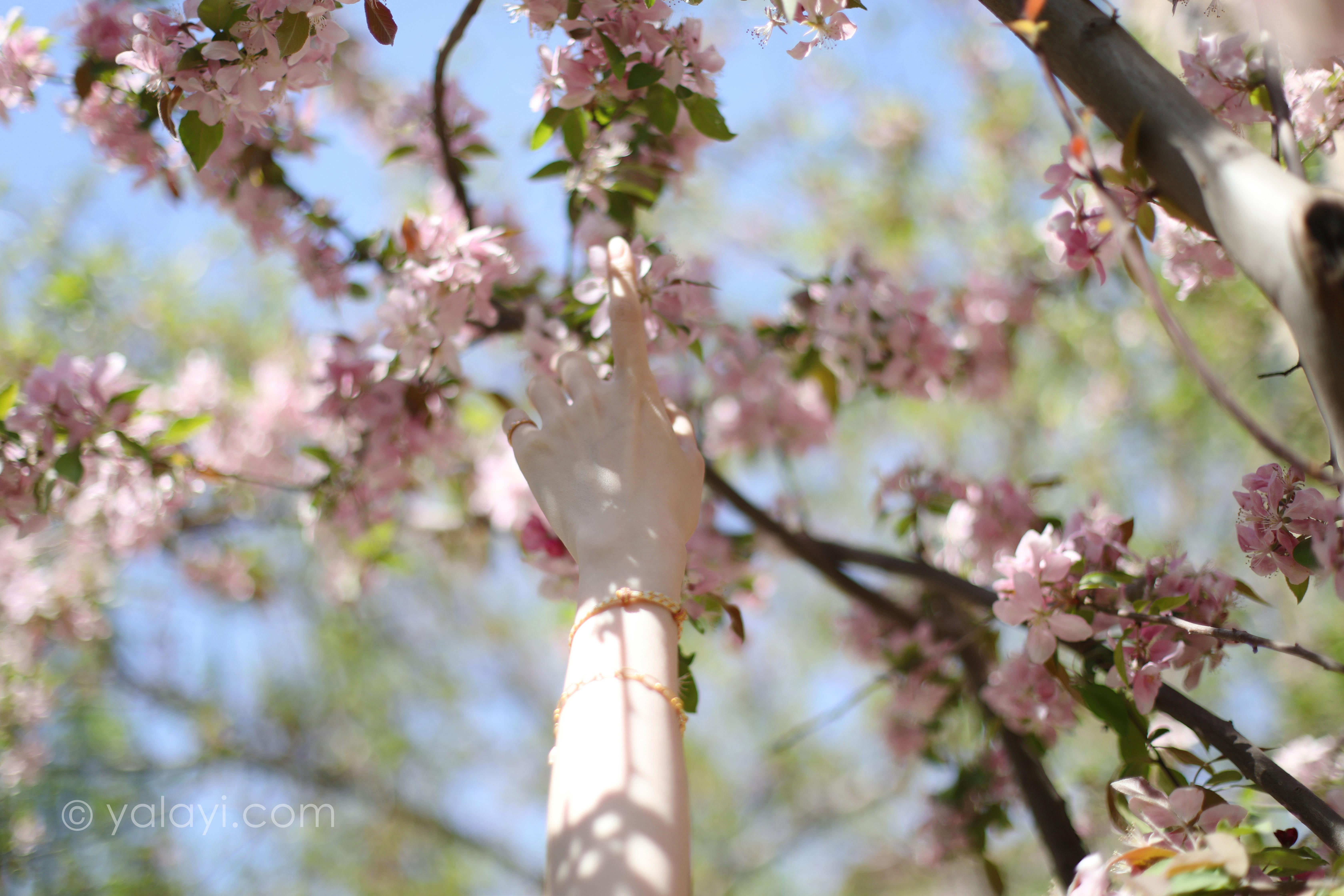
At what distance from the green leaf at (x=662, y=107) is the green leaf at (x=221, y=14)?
456 millimetres

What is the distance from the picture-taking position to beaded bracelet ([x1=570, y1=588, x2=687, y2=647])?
31.8 inches

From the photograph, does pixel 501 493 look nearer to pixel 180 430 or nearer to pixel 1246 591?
pixel 180 430

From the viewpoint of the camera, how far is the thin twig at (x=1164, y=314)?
505mm

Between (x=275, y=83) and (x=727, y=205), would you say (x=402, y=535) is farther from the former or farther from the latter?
(x=727, y=205)

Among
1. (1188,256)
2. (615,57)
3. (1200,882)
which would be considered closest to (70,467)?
(615,57)

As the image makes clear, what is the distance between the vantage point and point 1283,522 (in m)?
0.79

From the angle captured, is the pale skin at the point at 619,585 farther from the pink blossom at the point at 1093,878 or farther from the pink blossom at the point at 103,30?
the pink blossom at the point at 103,30

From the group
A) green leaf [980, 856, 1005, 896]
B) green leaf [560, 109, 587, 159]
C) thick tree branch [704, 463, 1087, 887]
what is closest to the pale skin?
green leaf [560, 109, 587, 159]

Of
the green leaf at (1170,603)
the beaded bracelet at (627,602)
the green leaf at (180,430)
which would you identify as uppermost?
the green leaf at (180,430)

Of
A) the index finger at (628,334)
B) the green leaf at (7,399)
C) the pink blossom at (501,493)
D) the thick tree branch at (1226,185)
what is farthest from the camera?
the pink blossom at (501,493)

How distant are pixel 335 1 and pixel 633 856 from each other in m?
0.89

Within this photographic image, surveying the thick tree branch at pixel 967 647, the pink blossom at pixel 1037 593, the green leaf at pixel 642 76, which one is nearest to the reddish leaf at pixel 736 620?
the thick tree branch at pixel 967 647

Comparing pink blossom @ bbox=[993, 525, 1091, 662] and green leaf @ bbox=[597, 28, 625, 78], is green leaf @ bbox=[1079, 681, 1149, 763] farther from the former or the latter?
green leaf @ bbox=[597, 28, 625, 78]

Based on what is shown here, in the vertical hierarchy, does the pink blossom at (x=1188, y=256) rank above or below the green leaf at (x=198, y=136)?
below
